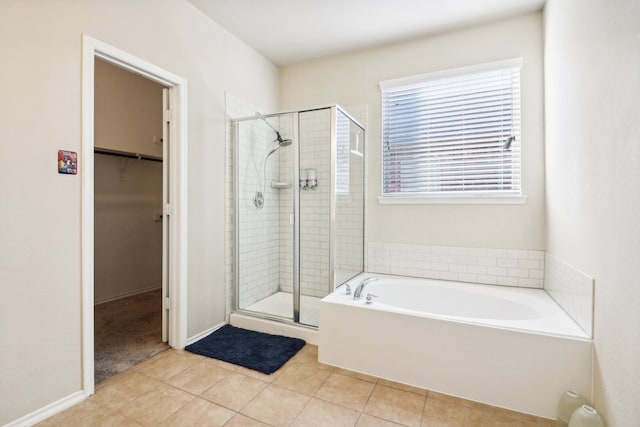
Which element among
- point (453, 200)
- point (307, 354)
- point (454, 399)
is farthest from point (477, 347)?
point (453, 200)

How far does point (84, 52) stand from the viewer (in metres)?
1.77

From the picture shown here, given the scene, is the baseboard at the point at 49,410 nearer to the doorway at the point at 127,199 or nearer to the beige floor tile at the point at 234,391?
the beige floor tile at the point at 234,391

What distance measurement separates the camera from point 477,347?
6.00ft

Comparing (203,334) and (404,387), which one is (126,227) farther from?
(404,387)

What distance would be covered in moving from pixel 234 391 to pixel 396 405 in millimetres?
995

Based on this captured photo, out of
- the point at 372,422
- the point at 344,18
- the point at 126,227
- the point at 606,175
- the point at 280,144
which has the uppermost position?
the point at 344,18

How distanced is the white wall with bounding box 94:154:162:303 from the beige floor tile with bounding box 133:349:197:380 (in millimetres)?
1835

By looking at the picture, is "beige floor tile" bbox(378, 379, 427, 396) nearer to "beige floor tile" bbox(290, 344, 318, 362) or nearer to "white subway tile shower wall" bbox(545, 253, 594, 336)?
"beige floor tile" bbox(290, 344, 318, 362)

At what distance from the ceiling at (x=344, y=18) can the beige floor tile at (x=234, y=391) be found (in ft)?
9.28

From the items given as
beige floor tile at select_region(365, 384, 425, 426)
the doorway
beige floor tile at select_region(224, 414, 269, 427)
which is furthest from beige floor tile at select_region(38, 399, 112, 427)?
beige floor tile at select_region(365, 384, 425, 426)

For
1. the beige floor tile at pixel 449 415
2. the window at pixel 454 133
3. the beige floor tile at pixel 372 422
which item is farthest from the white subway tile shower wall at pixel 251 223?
the beige floor tile at pixel 449 415

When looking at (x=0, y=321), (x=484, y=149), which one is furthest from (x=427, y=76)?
(x=0, y=321)

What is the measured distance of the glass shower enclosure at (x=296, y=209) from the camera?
2.67 m

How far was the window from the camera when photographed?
105 inches
